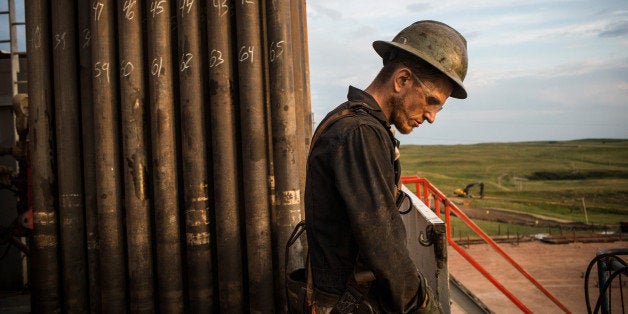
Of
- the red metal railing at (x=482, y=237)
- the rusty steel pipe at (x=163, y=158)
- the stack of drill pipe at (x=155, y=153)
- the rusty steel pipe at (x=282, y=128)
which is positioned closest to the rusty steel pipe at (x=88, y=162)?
the stack of drill pipe at (x=155, y=153)

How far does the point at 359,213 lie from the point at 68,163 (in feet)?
9.79

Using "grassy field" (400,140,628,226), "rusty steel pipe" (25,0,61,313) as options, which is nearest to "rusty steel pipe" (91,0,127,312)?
"rusty steel pipe" (25,0,61,313)

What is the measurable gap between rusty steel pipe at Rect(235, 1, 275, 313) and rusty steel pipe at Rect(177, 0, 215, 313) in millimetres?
221

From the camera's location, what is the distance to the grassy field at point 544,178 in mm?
42203

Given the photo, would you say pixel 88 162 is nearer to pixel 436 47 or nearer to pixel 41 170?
pixel 41 170

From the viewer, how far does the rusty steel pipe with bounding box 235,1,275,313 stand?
11.8 ft

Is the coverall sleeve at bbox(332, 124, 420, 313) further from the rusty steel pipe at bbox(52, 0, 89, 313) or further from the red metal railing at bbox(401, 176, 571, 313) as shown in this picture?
the red metal railing at bbox(401, 176, 571, 313)

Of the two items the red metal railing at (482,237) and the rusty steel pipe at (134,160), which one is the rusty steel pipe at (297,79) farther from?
the red metal railing at (482,237)

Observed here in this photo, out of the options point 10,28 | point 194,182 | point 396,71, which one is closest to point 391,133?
point 396,71

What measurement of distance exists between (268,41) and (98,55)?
1.46 meters

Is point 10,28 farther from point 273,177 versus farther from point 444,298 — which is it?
point 444,298

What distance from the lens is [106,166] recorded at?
356 cm

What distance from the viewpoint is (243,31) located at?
3.61m

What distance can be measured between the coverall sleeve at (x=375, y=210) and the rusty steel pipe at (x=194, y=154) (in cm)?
198
